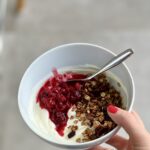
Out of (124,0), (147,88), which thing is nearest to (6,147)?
(147,88)

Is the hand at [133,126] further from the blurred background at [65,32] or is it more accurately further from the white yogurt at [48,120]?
the blurred background at [65,32]

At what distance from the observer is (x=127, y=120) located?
84 centimetres

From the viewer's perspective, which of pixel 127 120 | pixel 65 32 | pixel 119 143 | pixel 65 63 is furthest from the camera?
pixel 65 32

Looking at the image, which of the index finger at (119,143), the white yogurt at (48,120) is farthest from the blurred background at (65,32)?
the white yogurt at (48,120)

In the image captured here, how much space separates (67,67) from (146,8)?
0.98m

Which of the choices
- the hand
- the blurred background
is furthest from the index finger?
the blurred background

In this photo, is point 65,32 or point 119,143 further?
point 65,32

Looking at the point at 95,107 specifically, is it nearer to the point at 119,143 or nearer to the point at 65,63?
the point at 65,63

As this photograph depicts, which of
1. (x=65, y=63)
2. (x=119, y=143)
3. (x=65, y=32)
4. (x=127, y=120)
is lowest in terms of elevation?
(x=119, y=143)

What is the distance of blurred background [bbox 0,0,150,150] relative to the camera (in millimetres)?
1664

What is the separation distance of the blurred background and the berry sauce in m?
0.70

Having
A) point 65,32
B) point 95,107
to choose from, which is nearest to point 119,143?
point 95,107

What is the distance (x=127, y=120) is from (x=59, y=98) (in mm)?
167

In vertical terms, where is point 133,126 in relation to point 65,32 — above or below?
below
